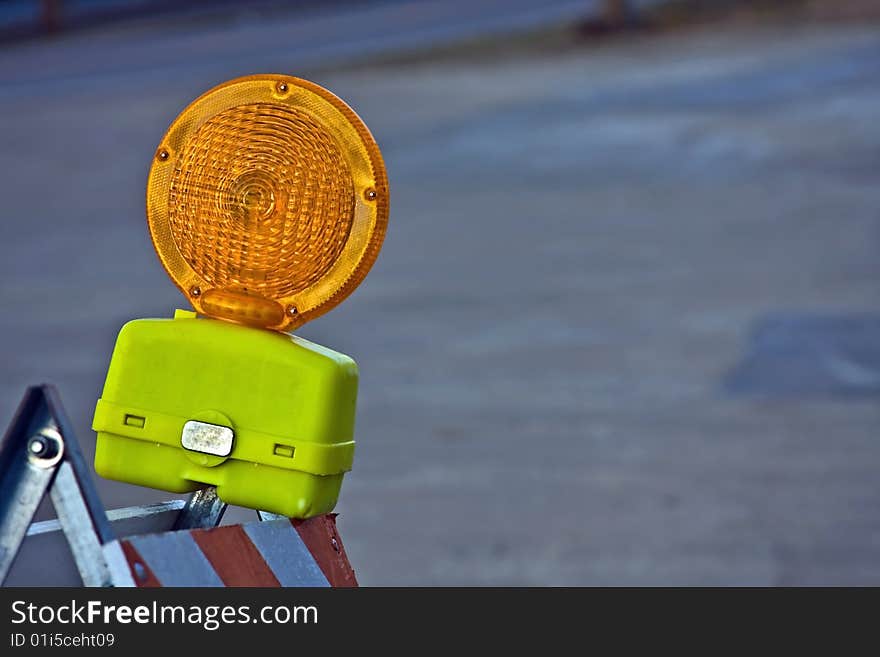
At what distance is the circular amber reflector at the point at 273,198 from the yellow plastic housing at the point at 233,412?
0.06 m

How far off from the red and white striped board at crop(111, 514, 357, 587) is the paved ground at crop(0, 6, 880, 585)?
A: 3166 mm

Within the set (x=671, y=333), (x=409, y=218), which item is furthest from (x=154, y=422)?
(x=409, y=218)

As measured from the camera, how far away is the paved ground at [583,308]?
5562mm

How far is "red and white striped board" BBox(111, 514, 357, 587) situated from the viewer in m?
1.64

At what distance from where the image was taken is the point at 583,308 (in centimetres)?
912

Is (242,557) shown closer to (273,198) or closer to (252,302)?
(252,302)

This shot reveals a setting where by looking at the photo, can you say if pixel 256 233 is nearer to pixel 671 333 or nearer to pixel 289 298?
pixel 289 298

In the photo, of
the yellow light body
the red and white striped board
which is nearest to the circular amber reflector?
the yellow light body

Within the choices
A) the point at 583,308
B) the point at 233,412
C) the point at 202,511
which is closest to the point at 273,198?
the point at 233,412

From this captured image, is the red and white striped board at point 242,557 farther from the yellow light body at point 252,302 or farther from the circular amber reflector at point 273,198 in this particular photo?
the circular amber reflector at point 273,198

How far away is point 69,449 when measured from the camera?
166 centimetres

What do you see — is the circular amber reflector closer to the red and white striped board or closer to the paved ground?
the red and white striped board

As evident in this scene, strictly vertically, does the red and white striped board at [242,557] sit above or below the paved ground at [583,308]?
below

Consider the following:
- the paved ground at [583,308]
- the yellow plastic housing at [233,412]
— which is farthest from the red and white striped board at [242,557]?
the paved ground at [583,308]
